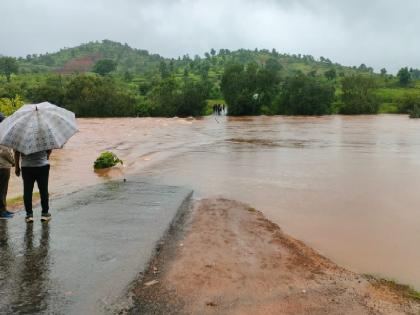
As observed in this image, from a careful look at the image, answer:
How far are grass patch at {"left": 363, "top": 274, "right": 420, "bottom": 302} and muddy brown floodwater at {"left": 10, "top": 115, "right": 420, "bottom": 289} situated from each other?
506mm

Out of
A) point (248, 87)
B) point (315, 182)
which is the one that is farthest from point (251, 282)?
point (248, 87)

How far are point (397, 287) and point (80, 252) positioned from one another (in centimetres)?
491

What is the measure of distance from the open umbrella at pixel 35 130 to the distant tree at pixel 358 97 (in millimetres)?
62341

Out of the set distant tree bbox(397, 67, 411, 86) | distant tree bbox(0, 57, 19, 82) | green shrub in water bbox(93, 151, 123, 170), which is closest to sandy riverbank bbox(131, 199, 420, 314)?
green shrub in water bbox(93, 151, 123, 170)

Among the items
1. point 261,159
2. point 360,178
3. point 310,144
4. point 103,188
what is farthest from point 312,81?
point 103,188

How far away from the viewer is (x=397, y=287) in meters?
6.69

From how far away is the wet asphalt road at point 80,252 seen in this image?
550 centimetres

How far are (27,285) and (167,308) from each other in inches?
76.1

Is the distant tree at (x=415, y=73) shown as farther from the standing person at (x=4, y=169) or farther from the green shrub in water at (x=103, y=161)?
the standing person at (x=4, y=169)

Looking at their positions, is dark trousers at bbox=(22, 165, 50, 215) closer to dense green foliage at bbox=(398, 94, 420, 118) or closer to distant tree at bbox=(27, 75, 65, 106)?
distant tree at bbox=(27, 75, 65, 106)

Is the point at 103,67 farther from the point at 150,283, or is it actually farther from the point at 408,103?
the point at 150,283

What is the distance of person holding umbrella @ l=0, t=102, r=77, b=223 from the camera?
7.74 m

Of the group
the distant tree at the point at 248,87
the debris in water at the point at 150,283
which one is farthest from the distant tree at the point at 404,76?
the debris in water at the point at 150,283

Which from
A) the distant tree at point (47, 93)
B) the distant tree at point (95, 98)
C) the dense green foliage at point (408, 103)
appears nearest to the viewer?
the distant tree at point (95, 98)
